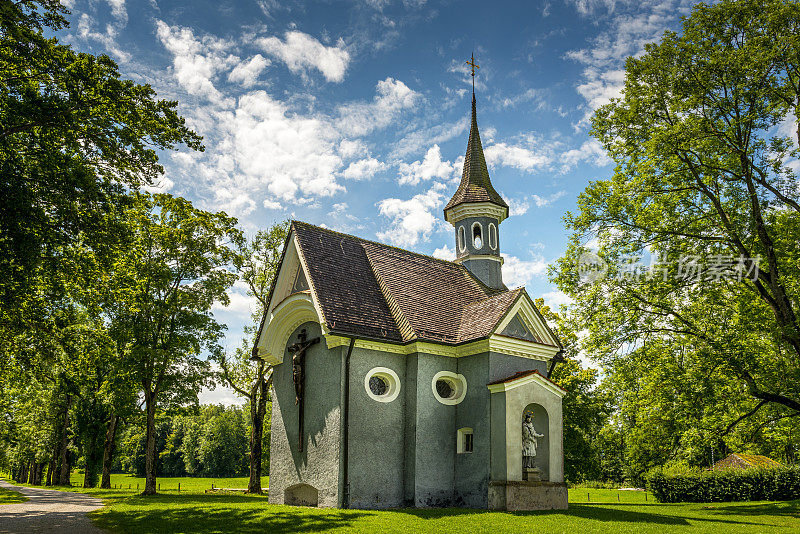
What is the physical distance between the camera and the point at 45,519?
46.6 ft

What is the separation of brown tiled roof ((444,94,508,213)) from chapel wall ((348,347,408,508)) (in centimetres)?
1191

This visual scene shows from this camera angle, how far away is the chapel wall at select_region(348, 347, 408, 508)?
16312 mm

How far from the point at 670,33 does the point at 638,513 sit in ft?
49.7

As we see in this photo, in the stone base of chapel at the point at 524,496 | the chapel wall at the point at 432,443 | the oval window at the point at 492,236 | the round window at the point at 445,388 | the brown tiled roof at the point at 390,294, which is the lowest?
the stone base of chapel at the point at 524,496

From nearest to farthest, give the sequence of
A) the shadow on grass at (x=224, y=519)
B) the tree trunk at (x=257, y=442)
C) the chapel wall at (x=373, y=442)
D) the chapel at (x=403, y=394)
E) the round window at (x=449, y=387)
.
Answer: the shadow on grass at (x=224, y=519), the chapel wall at (x=373, y=442), the chapel at (x=403, y=394), the round window at (x=449, y=387), the tree trunk at (x=257, y=442)

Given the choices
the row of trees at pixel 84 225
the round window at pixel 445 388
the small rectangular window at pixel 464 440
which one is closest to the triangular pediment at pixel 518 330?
the round window at pixel 445 388

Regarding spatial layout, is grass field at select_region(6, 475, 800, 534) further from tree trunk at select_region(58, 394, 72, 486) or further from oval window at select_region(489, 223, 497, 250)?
tree trunk at select_region(58, 394, 72, 486)

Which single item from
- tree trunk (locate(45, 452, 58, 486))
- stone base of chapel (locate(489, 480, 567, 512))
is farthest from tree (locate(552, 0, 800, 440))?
tree trunk (locate(45, 452, 58, 486))

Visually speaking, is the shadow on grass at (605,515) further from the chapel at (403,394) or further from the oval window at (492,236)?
the oval window at (492,236)

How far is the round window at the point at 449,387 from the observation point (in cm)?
1803

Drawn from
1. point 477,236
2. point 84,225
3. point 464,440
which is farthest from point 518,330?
point 84,225

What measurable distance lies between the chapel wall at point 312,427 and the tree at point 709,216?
31.9 ft

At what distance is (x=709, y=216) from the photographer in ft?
57.1

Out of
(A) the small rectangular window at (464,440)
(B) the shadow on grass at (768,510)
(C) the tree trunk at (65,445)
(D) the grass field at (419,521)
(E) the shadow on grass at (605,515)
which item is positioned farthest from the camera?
(C) the tree trunk at (65,445)
